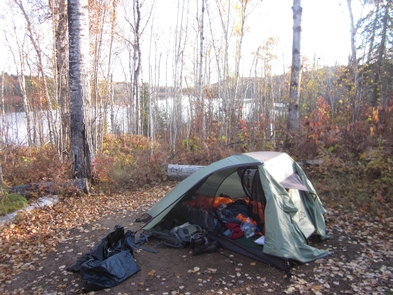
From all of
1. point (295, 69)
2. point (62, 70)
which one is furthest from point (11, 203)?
point (295, 69)

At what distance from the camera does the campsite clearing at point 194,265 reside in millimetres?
3486

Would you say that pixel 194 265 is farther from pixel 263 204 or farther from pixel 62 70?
pixel 62 70

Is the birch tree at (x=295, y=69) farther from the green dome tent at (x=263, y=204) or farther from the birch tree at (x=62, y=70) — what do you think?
the birch tree at (x=62, y=70)

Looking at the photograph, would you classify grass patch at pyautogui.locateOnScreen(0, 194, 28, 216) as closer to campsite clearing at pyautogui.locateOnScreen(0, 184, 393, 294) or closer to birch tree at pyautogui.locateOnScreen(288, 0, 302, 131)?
campsite clearing at pyautogui.locateOnScreen(0, 184, 393, 294)

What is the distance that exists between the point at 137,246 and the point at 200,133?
25.1 feet

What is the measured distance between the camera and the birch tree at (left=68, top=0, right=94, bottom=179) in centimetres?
676

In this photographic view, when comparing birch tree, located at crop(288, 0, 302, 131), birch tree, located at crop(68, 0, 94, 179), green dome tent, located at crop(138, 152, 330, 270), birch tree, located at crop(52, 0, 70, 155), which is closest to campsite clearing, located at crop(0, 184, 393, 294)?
green dome tent, located at crop(138, 152, 330, 270)

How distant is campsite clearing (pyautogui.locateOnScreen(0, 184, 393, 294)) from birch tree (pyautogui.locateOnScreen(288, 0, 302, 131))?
4.41 m

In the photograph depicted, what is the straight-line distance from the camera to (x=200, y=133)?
1177 cm

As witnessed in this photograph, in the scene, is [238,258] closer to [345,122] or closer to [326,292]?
[326,292]

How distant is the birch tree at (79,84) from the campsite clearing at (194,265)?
183 centimetres

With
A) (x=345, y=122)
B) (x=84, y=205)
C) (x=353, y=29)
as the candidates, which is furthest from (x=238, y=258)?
(x=353, y=29)

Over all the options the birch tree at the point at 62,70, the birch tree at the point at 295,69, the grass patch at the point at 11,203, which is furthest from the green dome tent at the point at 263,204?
the birch tree at the point at 295,69

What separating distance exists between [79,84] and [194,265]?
5.13 metres
